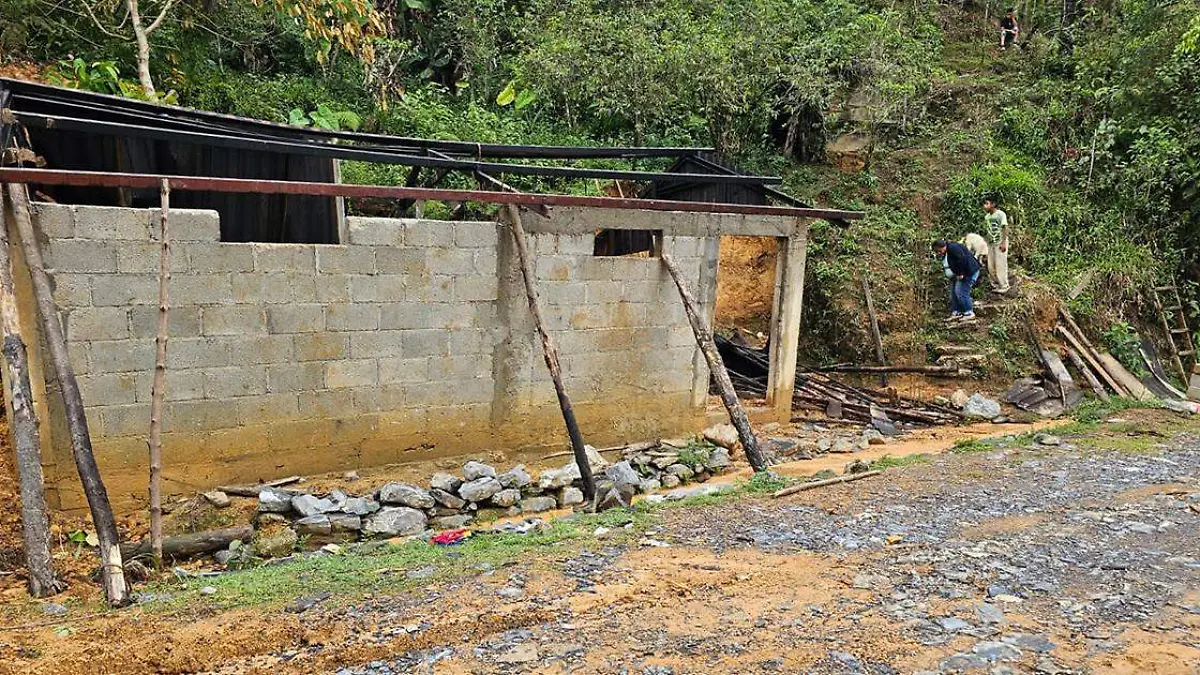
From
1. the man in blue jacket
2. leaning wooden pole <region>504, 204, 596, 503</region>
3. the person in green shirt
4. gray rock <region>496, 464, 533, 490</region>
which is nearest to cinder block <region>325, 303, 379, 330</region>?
leaning wooden pole <region>504, 204, 596, 503</region>

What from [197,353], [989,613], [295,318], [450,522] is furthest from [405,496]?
[989,613]

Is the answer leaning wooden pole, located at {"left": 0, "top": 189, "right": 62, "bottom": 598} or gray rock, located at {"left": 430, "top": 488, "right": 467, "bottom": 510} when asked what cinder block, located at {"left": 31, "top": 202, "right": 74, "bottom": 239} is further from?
gray rock, located at {"left": 430, "top": 488, "right": 467, "bottom": 510}

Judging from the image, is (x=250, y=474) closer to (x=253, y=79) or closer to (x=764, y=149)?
(x=253, y=79)

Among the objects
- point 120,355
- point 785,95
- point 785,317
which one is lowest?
point 120,355

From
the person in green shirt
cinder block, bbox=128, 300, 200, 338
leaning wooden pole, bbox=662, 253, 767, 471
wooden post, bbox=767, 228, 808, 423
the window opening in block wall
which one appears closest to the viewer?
cinder block, bbox=128, 300, 200, 338

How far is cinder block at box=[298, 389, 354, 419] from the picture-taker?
677cm

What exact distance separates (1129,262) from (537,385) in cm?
1154

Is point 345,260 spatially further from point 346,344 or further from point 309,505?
point 309,505

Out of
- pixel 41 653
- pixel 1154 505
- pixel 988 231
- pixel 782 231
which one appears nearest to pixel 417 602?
pixel 41 653

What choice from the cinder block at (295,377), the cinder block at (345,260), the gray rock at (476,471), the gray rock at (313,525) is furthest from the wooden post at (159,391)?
the gray rock at (476,471)

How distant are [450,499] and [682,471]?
8.50 ft

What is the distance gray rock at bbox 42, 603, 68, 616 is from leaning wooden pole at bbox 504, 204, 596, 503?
3823mm

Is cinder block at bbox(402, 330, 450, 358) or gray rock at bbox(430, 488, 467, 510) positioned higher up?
cinder block at bbox(402, 330, 450, 358)

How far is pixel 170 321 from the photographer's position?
19.9 feet
